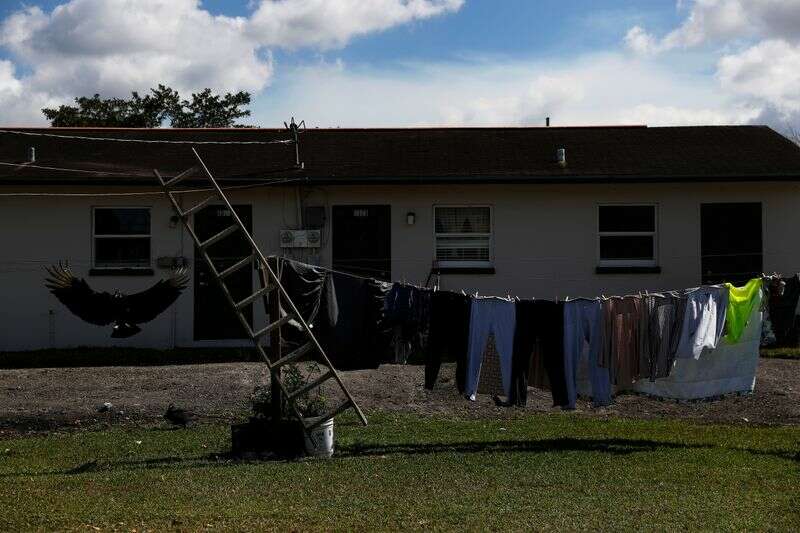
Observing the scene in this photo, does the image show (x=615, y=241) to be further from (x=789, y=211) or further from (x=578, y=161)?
(x=789, y=211)

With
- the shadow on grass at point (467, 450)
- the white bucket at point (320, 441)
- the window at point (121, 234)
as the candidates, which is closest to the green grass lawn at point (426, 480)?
the shadow on grass at point (467, 450)

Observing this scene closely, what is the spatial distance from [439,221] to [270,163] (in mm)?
3380

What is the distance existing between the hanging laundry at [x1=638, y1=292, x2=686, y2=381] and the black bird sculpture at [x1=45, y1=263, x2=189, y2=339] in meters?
6.24

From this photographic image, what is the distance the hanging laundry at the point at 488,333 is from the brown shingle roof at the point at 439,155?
720 centimetres

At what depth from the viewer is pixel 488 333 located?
11242mm

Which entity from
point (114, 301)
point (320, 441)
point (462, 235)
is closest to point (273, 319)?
point (320, 441)

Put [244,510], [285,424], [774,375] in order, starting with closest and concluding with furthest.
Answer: [244,510]
[285,424]
[774,375]

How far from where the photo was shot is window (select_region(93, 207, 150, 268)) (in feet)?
61.0

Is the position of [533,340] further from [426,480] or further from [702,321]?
[426,480]

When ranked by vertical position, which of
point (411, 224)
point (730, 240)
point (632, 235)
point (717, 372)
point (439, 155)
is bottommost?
point (717, 372)

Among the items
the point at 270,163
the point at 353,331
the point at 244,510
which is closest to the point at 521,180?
the point at 270,163

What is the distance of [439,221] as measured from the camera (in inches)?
743

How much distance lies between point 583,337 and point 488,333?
1.05m

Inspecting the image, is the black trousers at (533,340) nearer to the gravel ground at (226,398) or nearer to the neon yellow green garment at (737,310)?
the neon yellow green garment at (737,310)
